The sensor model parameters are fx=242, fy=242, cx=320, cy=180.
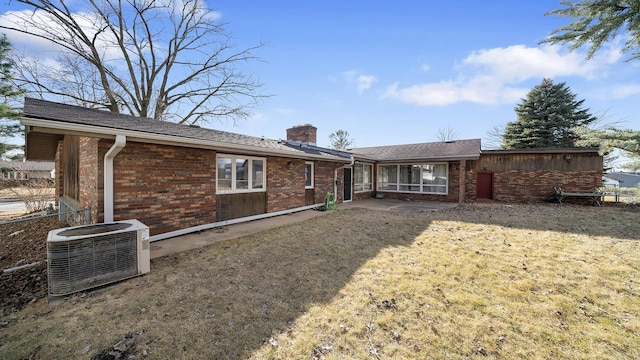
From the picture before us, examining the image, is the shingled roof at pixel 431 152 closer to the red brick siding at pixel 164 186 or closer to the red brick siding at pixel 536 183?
the red brick siding at pixel 536 183

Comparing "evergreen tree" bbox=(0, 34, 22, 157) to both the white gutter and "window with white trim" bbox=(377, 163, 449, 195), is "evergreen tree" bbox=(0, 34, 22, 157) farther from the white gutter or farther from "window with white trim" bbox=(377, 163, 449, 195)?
"window with white trim" bbox=(377, 163, 449, 195)

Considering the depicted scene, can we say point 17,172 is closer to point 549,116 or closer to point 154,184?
point 154,184

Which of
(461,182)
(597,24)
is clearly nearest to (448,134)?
(461,182)

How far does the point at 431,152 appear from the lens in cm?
1421

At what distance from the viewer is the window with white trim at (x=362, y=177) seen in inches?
532

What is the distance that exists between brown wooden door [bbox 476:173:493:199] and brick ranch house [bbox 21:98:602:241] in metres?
0.05

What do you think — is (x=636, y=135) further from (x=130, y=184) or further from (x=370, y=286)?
(x=130, y=184)

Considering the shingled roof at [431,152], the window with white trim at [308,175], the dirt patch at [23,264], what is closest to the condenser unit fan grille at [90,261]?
the dirt patch at [23,264]

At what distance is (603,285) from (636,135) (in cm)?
363

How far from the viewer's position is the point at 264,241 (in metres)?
5.77

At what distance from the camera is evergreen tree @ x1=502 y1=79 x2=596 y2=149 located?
20.5 metres

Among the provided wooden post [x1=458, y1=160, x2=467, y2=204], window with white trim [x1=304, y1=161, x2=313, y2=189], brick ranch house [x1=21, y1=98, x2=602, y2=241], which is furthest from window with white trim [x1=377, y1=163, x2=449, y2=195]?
window with white trim [x1=304, y1=161, x2=313, y2=189]

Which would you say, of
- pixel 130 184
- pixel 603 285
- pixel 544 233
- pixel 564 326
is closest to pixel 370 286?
pixel 564 326

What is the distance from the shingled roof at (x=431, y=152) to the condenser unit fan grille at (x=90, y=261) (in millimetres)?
10216
